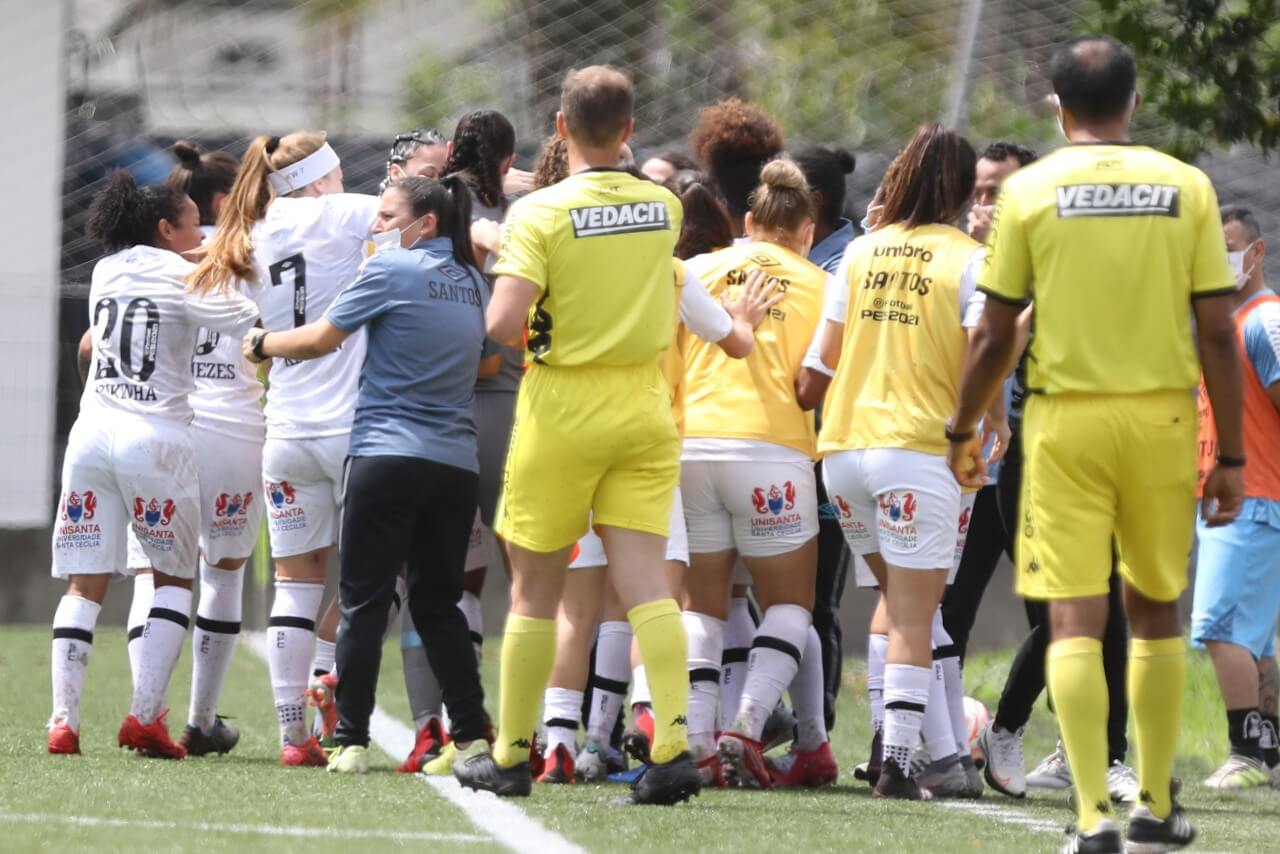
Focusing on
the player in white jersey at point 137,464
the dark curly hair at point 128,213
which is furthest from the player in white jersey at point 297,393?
the dark curly hair at point 128,213

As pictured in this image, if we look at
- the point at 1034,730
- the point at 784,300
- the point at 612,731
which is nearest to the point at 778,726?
the point at 612,731

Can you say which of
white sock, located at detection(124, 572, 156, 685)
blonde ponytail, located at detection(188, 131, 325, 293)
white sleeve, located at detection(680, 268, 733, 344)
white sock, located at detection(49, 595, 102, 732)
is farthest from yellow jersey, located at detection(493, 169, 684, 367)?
white sock, located at detection(124, 572, 156, 685)

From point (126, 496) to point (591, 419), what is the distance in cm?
216

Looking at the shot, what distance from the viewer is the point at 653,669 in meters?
6.00

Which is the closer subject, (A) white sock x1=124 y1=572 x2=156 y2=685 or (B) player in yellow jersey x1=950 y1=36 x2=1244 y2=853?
(B) player in yellow jersey x1=950 y1=36 x2=1244 y2=853

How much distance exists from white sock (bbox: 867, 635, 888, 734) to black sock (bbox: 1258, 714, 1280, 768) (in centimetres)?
162

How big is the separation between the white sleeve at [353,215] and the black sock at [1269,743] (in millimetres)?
3794

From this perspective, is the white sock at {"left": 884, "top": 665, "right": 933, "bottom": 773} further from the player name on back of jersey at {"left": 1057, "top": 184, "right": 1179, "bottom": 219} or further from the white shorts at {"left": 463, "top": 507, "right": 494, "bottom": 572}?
the player name on back of jersey at {"left": 1057, "top": 184, "right": 1179, "bottom": 219}

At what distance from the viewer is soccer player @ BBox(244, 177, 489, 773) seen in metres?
6.62

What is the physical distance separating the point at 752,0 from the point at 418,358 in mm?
13358

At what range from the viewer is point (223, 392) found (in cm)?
780

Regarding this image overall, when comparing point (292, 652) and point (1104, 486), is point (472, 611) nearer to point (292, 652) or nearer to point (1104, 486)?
point (292, 652)

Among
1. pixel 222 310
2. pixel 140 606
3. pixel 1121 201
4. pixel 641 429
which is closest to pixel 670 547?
pixel 641 429

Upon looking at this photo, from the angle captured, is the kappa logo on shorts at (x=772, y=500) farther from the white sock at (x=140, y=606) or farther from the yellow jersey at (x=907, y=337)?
the white sock at (x=140, y=606)
